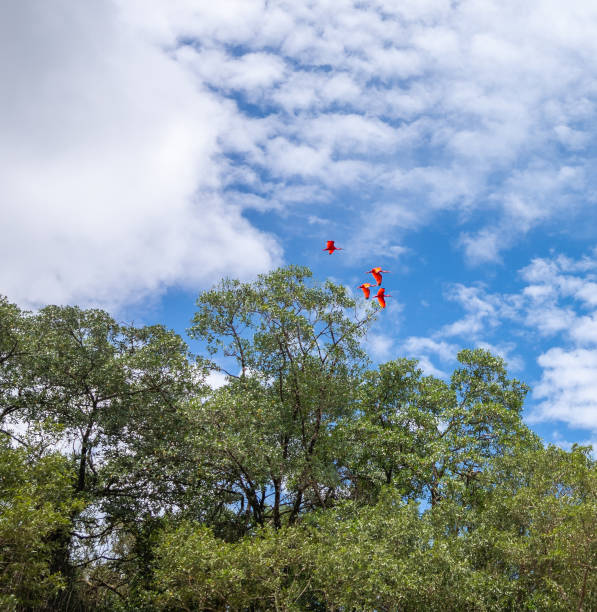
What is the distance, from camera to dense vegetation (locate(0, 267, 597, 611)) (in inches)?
626

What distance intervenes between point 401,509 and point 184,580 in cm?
716

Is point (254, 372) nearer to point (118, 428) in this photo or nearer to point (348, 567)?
point (118, 428)

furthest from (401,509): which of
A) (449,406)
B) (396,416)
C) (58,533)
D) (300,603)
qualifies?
(58,533)

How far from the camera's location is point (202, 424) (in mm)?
20125

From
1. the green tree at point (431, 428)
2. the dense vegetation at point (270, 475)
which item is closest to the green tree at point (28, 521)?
the dense vegetation at point (270, 475)

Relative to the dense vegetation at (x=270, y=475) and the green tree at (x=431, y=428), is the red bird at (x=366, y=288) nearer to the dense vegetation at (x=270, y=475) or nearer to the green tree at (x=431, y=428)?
the dense vegetation at (x=270, y=475)

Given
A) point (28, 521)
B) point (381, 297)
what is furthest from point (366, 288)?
point (28, 521)

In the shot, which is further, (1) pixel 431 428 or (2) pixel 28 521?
(1) pixel 431 428

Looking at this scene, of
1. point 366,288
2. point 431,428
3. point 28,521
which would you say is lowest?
point 28,521

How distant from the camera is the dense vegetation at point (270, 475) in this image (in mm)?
15891

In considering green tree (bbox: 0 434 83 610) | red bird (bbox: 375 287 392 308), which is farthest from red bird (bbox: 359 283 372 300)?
green tree (bbox: 0 434 83 610)

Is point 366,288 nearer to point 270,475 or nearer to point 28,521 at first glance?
point 270,475

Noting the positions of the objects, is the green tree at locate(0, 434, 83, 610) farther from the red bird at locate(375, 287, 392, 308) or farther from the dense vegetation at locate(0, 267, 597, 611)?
the red bird at locate(375, 287, 392, 308)

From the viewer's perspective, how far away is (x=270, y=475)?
67.4 feet
